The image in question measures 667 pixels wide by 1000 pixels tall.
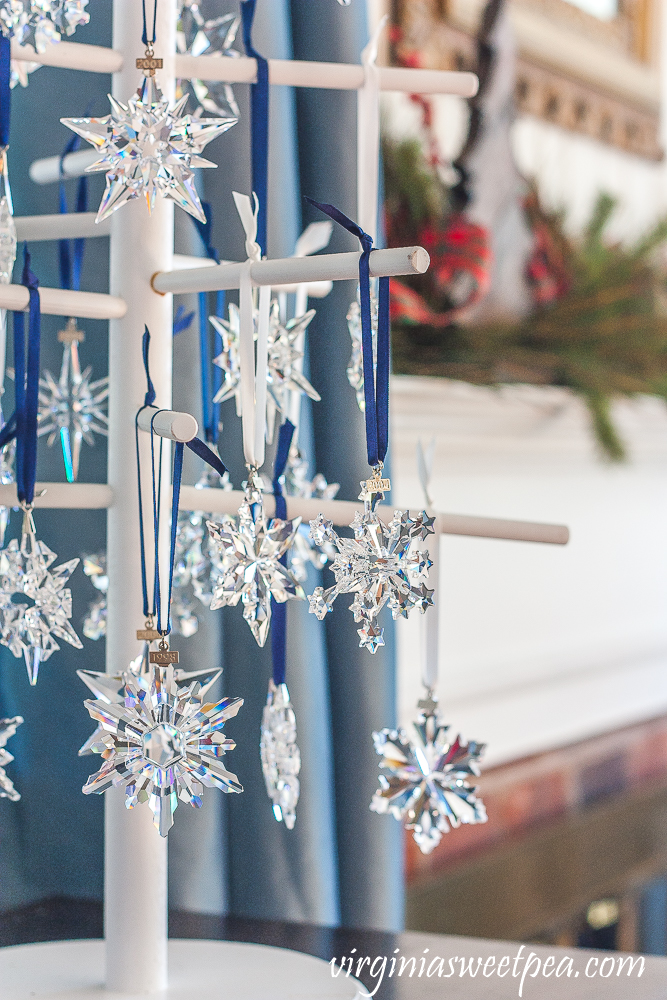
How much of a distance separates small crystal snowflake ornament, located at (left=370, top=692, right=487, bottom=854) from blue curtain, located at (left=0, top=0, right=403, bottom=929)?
280 millimetres

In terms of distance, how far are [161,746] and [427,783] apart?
172 mm

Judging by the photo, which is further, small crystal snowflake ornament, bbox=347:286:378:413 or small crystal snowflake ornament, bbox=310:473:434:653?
small crystal snowflake ornament, bbox=347:286:378:413

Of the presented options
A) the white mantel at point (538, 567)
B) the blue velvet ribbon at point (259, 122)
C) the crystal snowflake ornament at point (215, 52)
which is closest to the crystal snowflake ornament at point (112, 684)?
the blue velvet ribbon at point (259, 122)

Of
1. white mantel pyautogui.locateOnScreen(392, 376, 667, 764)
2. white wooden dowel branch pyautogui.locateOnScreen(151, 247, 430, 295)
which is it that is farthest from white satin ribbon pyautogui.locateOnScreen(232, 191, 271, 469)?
white mantel pyautogui.locateOnScreen(392, 376, 667, 764)

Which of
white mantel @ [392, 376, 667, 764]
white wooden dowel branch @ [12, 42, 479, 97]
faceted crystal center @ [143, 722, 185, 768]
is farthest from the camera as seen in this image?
white mantel @ [392, 376, 667, 764]

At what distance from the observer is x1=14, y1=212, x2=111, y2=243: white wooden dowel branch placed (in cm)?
60

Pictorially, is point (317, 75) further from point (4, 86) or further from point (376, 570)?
point (376, 570)

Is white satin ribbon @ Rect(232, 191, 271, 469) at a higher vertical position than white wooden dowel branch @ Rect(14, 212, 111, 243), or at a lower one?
lower

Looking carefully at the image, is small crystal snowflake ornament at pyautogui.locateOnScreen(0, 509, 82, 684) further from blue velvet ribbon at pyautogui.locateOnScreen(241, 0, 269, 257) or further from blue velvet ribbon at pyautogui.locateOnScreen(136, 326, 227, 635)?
blue velvet ribbon at pyautogui.locateOnScreen(241, 0, 269, 257)

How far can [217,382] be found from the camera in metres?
0.82

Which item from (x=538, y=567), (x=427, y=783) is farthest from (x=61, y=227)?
(x=538, y=567)

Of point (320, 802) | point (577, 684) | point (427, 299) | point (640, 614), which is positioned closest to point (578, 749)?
point (577, 684)

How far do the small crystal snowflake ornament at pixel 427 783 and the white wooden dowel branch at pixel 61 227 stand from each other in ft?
1.04

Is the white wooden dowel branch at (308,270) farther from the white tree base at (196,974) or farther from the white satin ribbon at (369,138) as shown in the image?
the white tree base at (196,974)
